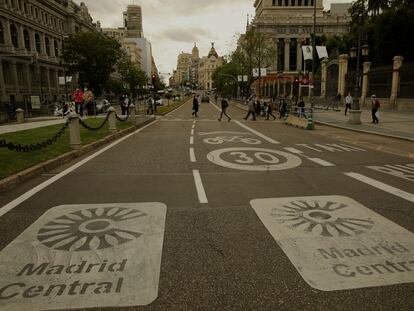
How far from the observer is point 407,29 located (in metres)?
43.5

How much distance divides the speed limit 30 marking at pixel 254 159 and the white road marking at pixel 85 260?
13.4 feet

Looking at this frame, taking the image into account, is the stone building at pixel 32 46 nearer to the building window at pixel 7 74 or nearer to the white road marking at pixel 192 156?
the building window at pixel 7 74

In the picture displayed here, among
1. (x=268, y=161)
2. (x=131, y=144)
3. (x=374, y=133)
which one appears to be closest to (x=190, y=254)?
(x=268, y=161)

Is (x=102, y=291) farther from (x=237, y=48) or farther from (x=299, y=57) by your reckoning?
(x=299, y=57)

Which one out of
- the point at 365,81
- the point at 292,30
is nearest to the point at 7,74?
the point at 365,81

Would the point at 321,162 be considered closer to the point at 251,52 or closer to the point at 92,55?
the point at 251,52

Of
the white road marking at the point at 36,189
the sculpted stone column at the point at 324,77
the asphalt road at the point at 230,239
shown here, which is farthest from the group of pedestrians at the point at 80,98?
the sculpted stone column at the point at 324,77

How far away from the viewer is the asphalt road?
3189 mm

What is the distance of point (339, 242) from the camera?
4.26 meters

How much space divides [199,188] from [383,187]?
363 cm

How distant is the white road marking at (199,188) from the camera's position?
6016 millimetres

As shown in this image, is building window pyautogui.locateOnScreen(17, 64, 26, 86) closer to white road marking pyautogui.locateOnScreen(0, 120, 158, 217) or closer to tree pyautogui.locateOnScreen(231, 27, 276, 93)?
tree pyautogui.locateOnScreen(231, 27, 276, 93)

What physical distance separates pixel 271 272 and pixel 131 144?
11.0m

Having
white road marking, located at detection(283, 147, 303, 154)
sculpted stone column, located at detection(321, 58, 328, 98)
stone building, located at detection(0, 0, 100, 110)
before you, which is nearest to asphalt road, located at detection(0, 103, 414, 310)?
white road marking, located at detection(283, 147, 303, 154)
